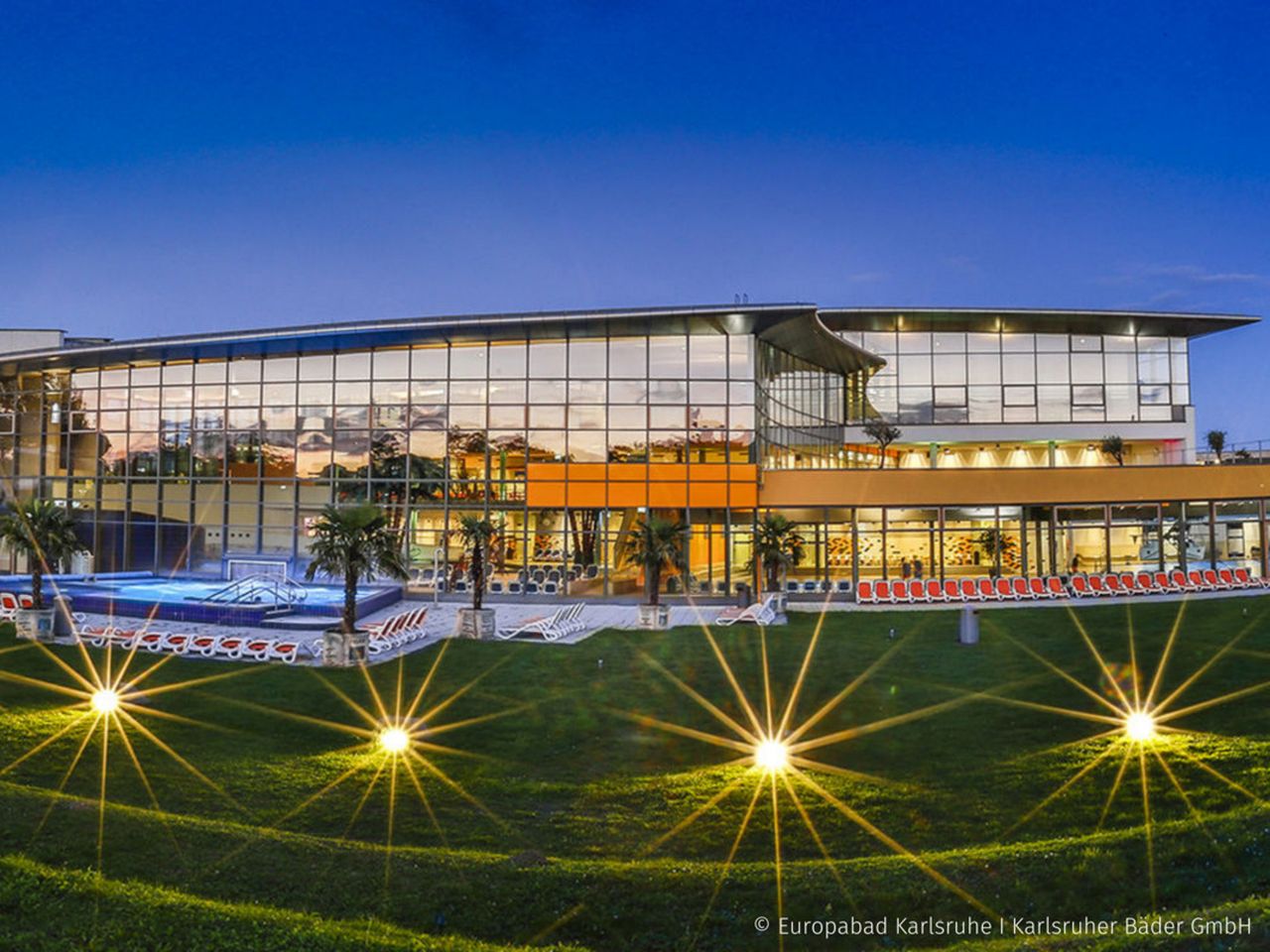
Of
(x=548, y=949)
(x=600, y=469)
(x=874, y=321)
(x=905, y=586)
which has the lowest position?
(x=548, y=949)

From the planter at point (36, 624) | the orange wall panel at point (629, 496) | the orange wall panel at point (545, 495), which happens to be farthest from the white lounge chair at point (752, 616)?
the planter at point (36, 624)

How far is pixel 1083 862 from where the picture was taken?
6.99m

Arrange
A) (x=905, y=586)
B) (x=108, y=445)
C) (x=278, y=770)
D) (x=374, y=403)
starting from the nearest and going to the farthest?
A: (x=278, y=770), (x=905, y=586), (x=374, y=403), (x=108, y=445)

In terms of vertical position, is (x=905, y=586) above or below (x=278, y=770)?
above

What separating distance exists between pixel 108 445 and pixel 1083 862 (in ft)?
117

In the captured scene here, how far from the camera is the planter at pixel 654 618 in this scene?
21.9m

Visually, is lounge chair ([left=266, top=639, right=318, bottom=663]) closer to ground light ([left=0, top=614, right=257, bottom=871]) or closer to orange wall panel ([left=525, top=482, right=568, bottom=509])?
ground light ([left=0, top=614, right=257, bottom=871])

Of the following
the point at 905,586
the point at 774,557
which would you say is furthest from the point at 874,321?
the point at 774,557

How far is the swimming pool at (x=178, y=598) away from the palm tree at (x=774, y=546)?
11350mm

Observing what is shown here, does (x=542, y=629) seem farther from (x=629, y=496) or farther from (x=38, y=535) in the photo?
(x=38, y=535)

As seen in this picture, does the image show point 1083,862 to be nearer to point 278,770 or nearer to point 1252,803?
point 1252,803

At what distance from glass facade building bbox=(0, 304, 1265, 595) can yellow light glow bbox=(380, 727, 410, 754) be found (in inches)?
571

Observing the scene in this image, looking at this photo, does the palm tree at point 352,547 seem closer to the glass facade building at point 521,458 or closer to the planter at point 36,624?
the planter at point 36,624

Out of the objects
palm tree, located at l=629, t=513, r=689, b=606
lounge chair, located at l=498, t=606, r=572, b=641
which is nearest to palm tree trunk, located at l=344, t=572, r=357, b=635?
lounge chair, located at l=498, t=606, r=572, b=641
